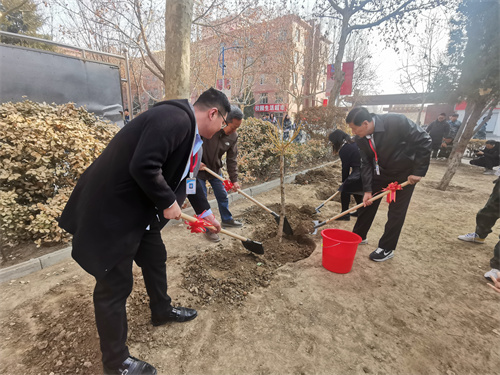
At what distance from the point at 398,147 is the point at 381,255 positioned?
1.42m

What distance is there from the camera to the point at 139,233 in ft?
5.12

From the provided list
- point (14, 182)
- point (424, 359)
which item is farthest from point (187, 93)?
point (424, 359)

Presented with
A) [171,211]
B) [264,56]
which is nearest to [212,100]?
[171,211]

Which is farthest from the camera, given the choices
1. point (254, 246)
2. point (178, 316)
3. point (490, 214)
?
point (490, 214)

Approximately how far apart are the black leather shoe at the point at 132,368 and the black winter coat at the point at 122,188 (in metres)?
0.71

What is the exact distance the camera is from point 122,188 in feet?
4.68

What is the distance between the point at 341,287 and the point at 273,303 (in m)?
0.82

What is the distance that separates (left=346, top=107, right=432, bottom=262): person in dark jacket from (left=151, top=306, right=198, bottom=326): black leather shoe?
243 centimetres

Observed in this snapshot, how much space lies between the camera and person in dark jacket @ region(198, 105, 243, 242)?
Answer: 346 centimetres

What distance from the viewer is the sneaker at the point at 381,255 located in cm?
326

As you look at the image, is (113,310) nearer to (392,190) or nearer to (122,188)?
(122,188)

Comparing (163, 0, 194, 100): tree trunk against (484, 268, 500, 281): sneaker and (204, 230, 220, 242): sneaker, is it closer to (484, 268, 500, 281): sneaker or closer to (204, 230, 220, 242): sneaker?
(204, 230, 220, 242): sneaker

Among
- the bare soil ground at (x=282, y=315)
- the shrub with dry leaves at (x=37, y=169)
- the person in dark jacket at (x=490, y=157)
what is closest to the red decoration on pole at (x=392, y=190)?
the bare soil ground at (x=282, y=315)

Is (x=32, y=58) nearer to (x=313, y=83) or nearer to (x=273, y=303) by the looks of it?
(x=273, y=303)
